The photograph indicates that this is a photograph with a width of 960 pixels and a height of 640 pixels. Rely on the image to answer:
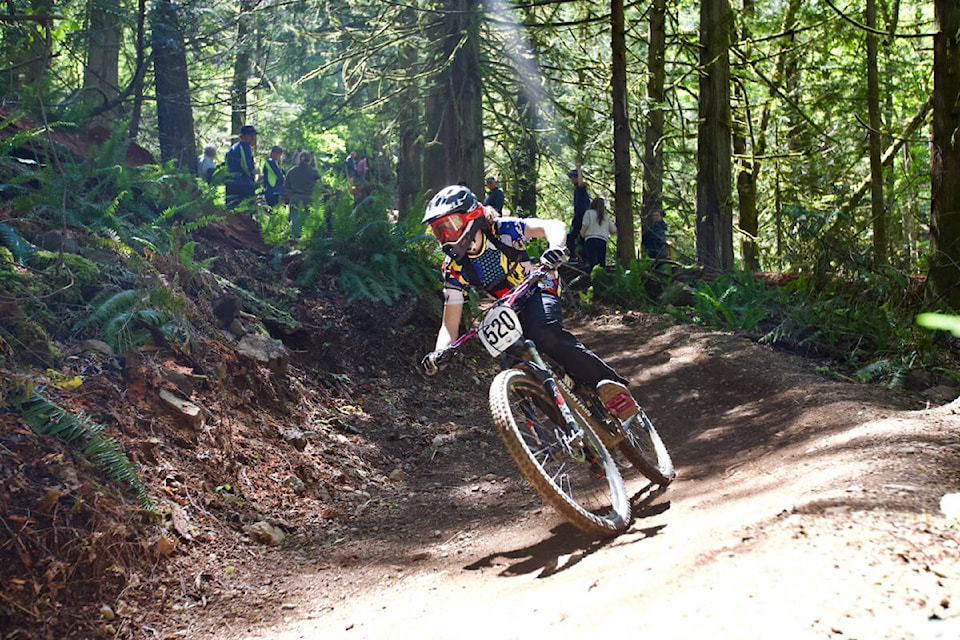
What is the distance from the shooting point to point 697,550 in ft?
12.5

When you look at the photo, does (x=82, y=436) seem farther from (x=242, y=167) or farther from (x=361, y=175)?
(x=361, y=175)

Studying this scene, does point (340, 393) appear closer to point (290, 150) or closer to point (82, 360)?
point (82, 360)

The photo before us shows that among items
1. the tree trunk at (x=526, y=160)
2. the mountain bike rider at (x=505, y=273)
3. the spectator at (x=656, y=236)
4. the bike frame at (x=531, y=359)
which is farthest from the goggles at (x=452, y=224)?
the spectator at (x=656, y=236)

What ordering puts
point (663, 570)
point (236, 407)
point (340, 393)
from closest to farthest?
point (663, 570) < point (236, 407) < point (340, 393)

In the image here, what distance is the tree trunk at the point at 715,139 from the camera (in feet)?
46.5

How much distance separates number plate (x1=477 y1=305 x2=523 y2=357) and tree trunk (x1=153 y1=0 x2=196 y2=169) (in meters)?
8.14

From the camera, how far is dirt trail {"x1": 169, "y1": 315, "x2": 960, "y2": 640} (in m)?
2.99

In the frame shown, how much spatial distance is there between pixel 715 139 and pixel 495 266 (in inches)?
396

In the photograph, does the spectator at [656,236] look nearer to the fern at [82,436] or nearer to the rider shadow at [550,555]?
the rider shadow at [550,555]

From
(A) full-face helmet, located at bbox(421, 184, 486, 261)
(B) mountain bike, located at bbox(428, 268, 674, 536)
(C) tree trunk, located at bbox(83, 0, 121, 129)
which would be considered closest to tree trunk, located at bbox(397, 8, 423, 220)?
(C) tree trunk, located at bbox(83, 0, 121, 129)

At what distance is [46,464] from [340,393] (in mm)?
4056

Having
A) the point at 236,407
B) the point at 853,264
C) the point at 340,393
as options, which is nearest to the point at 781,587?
the point at 236,407

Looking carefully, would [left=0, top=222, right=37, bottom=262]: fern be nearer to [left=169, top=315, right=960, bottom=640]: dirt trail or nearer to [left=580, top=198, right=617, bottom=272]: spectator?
[left=169, top=315, right=960, bottom=640]: dirt trail

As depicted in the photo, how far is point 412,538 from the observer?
230 inches
